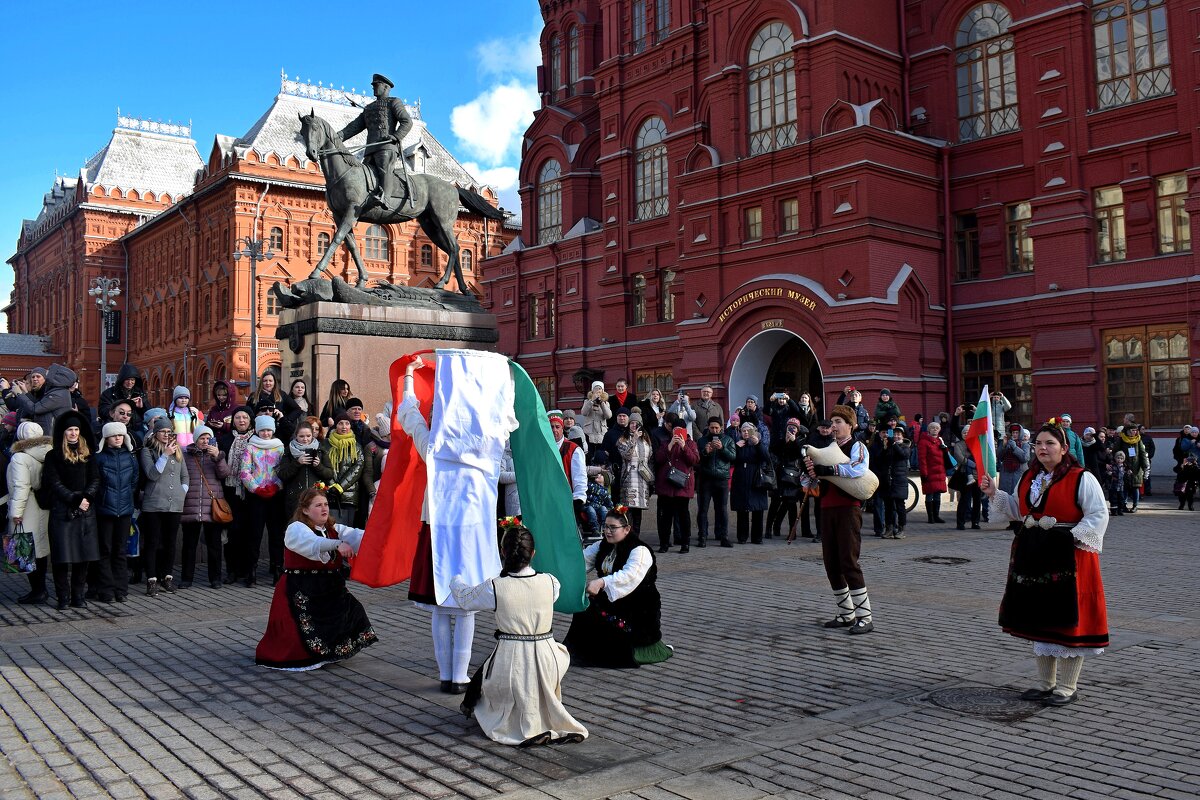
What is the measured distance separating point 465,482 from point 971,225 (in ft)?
77.0

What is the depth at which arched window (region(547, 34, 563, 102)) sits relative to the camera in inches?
1529

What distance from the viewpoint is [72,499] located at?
8.89 metres

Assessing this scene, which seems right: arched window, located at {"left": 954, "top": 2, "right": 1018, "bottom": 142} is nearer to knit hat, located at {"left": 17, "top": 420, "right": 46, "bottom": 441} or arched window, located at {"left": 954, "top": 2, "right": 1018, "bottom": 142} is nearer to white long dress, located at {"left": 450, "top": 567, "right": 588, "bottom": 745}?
knit hat, located at {"left": 17, "top": 420, "right": 46, "bottom": 441}

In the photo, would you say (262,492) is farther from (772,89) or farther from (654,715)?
(772,89)

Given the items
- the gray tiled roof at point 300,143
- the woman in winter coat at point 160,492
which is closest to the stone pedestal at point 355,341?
Answer: the woman in winter coat at point 160,492

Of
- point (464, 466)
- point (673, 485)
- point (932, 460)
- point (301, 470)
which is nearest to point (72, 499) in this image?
point (301, 470)

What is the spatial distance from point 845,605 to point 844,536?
57 cm

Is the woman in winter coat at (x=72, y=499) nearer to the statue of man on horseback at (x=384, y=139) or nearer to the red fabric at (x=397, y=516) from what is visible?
the red fabric at (x=397, y=516)

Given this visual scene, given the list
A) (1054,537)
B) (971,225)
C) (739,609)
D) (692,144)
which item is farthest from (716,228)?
(1054,537)

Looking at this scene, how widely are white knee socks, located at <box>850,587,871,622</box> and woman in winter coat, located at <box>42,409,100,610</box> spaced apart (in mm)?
6949

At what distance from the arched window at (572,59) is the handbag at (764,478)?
26.8m

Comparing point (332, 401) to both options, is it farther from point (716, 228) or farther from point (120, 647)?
point (716, 228)

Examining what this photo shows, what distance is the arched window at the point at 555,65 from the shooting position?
1529 inches

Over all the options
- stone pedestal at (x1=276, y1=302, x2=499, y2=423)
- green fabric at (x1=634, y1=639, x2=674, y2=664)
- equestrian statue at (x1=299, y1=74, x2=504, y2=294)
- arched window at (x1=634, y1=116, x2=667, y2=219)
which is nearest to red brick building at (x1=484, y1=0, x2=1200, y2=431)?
arched window at (x1=634, y1=116, x2=667, y2=219)
